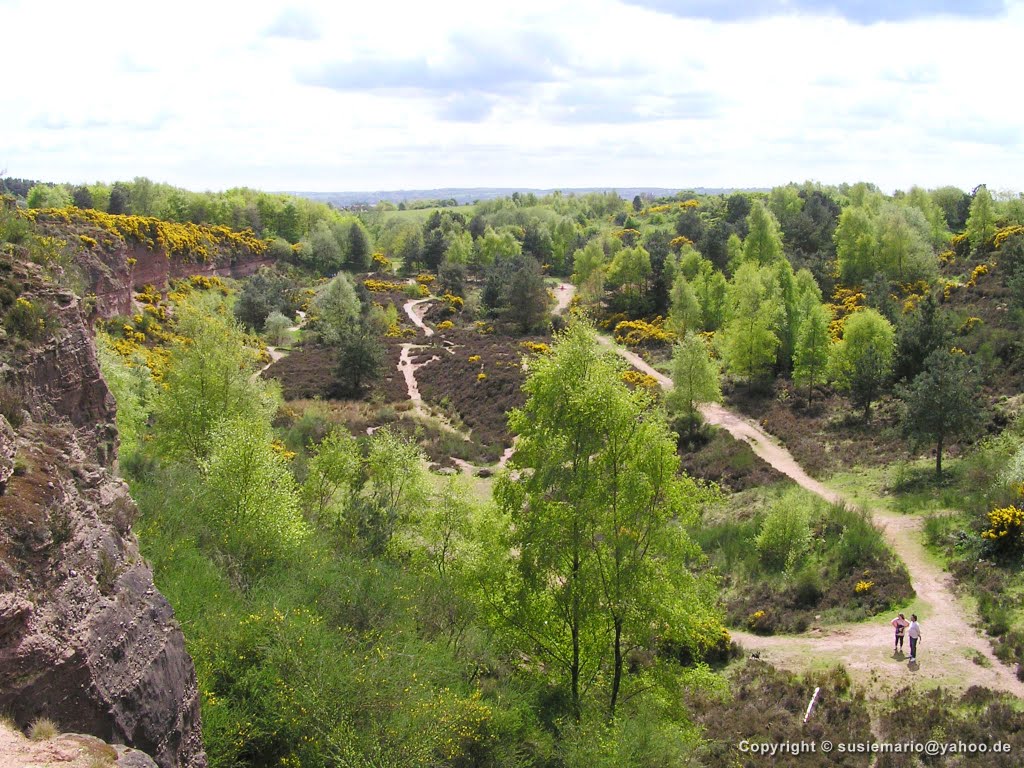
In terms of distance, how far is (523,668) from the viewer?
47.0 feet

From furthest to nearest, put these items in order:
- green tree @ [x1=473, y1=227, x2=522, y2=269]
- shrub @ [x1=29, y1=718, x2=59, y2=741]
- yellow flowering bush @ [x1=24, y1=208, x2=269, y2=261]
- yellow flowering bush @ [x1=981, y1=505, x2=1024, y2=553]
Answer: green tree @ [x1=473, y1=227, x2=522, y2=269]
yellow flowering bush @ [x1=24, y1=208, x2=269, y2=261]
yellow flowering bush @ [x1=981, y1=505, x2=1024, y2=553]
shrub @ [x1=29, y1=718, x2=59, y2=741]

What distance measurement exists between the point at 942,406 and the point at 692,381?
11533mm

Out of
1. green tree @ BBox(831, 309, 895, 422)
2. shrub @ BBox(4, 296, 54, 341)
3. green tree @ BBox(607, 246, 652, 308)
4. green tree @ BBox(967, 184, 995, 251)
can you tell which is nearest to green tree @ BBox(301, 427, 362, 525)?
shrub @ BBox(4, 296, 54, 341)

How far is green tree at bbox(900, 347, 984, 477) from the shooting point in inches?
1004

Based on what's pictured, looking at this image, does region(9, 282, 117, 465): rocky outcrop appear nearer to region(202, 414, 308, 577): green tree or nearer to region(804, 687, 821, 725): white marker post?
region(202, 414, 308, 577): green tree

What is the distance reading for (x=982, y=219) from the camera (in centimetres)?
5447

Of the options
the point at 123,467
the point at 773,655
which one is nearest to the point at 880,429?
the point at 773,655

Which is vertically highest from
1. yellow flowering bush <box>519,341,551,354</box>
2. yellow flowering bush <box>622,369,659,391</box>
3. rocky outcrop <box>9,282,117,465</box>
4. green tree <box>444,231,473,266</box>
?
green tree <box>444,231,473,266</box>

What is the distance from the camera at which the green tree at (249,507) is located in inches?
650

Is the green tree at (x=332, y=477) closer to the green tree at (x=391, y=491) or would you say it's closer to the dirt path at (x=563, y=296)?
the green tree at (x=391, y=491)

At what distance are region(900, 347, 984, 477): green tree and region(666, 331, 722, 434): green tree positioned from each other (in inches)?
377

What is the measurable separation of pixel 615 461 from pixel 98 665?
734cm

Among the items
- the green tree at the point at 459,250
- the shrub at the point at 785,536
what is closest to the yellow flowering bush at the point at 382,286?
the green tree at the point at 459,250

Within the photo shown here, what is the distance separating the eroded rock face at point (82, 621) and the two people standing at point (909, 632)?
1416 centimetres
